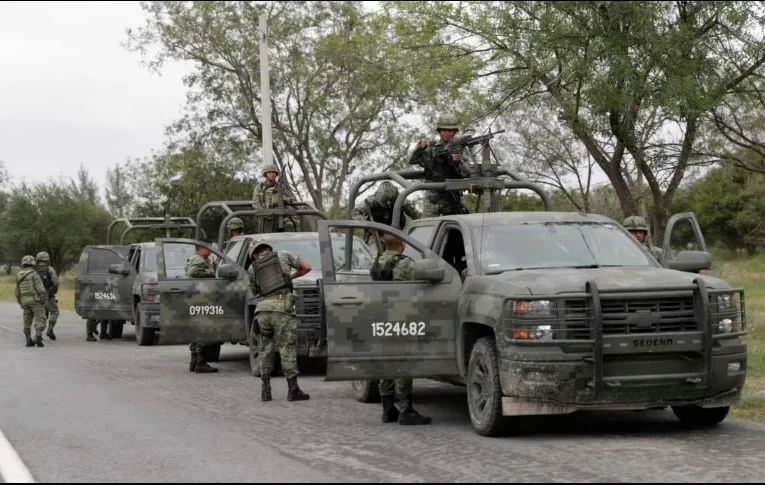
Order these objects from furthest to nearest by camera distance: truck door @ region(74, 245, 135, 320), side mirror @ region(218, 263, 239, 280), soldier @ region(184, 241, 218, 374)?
truck door @ region(74, 245, 135, 320)
soldier @ region(184, 241, 218, 374)
side mirror @ region(218, 263, 239, 280)

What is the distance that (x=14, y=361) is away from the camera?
17875 millimetres

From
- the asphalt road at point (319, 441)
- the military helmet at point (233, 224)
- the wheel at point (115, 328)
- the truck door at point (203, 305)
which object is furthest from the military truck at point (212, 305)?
the wheel at point (115, 328)

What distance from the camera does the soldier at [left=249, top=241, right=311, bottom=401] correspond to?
12047 mm

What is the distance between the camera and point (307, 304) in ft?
44.6

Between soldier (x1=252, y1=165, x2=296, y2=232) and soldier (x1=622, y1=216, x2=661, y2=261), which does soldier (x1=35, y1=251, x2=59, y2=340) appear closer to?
soldier (x1=252, y1=165, x2=296, y2=232)

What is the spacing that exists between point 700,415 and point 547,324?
2.00 meters

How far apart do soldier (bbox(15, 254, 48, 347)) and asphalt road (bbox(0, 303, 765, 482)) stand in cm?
762

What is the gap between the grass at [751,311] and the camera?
11.1m

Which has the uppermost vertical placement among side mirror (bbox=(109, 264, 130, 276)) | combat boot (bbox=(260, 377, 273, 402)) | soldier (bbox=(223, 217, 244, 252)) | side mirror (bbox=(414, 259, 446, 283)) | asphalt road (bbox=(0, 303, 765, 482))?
soldier (bbox=(223, 217, 244, 252))

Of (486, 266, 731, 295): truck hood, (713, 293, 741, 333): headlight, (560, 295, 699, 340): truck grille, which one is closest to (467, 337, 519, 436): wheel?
(486, 266, 731, 295): truck hood

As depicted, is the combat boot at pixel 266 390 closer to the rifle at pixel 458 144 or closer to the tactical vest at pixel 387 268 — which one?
the tactical vest at pixel 387 268

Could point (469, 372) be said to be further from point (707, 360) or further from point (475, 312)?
point (707, 360)

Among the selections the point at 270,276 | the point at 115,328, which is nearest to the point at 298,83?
the point at 115,328

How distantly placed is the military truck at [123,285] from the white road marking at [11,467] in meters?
11.4
